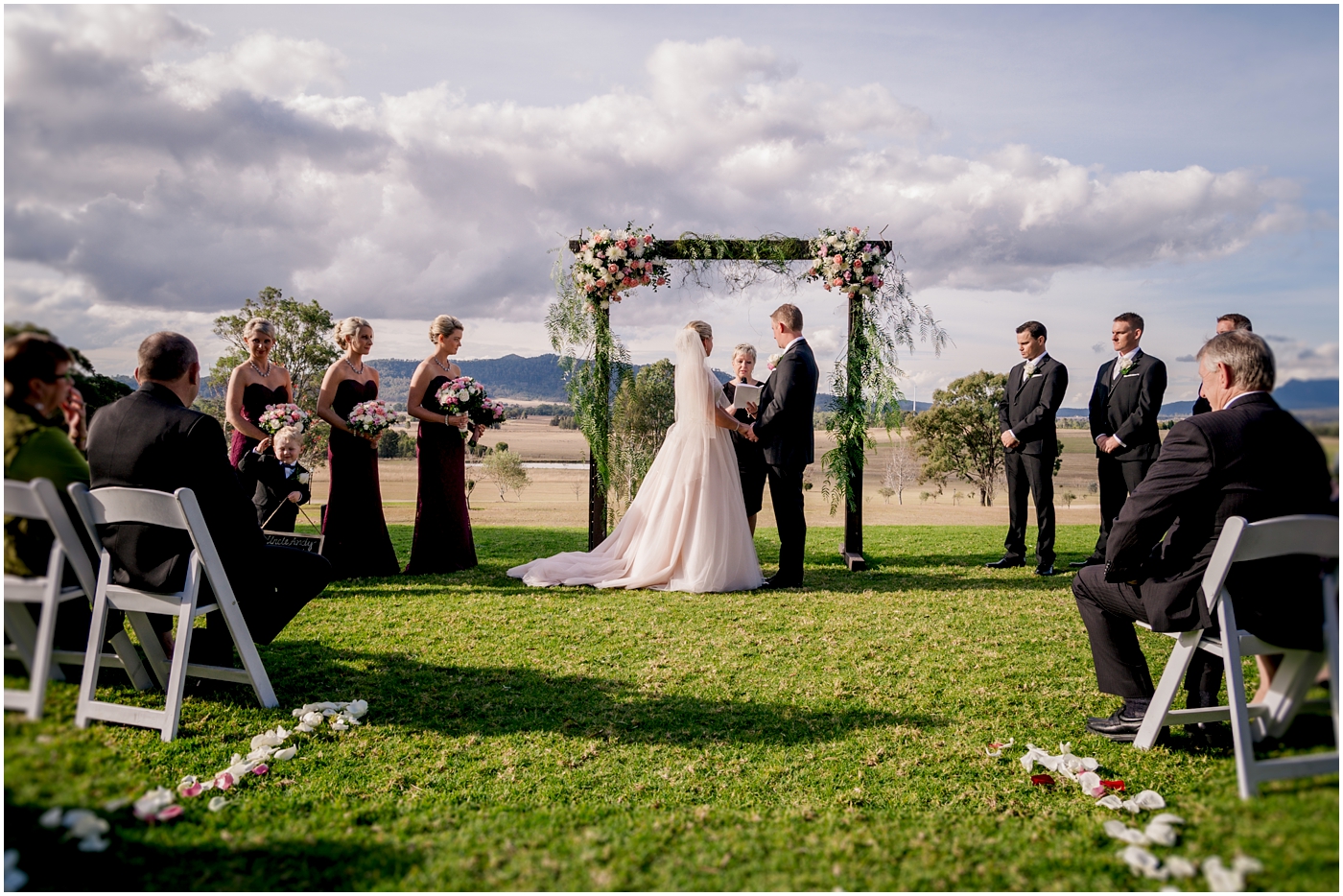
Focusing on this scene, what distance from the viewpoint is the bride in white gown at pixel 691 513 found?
7.85 m

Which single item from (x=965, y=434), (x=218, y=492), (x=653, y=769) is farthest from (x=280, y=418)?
(x=965, y=434)

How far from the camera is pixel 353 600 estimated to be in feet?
23.4

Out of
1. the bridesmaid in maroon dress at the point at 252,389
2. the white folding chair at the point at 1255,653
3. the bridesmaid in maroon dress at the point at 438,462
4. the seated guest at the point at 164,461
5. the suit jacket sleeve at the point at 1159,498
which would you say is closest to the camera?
the white folding chair at the point at 1255,653

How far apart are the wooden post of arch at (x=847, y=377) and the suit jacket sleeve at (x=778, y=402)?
1567 millimetres

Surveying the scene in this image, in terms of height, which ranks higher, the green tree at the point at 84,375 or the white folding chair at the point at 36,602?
the green tree at the point at 84,375

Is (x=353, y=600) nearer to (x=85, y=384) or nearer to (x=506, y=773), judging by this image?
(x=506, y=773)

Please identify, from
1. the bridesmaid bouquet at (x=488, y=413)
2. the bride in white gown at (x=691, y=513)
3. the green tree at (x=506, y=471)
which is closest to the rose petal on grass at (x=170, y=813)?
A: the bride in white gown at (x=691, y=513)

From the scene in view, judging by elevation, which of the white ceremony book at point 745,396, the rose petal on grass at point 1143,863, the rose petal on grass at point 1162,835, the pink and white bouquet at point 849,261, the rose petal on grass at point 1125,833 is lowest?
the rose petal on grass at point 1125,833

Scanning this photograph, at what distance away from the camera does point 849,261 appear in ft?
29.5

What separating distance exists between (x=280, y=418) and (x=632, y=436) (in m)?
4.05

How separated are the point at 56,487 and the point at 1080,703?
501 centimetres

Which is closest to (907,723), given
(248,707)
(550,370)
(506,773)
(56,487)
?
(506,773)

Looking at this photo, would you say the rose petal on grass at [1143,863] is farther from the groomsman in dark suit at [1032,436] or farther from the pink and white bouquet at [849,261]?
the pink and white bouquet at [849,261]

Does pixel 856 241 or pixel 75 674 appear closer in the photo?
pixel 75 674
